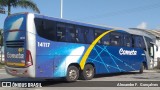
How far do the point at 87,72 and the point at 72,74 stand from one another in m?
1.69

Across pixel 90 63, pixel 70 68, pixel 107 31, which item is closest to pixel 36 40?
pixel 70 68

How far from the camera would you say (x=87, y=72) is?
732 inches

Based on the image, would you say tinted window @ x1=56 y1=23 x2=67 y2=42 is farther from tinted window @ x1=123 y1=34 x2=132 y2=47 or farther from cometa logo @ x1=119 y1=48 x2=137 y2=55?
tinted window @ x1=123 y1=34 x2=132 y2=47

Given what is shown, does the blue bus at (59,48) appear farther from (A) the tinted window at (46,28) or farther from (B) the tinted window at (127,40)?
(B) the tinted window at (127,40)

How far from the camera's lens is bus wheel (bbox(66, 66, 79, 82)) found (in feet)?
55.3

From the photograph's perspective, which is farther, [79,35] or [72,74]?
[79,35]

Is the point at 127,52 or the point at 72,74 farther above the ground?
the point at 127,52

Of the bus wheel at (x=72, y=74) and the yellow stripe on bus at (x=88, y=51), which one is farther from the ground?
the yellow stripe on bus at (x=88, y=51)

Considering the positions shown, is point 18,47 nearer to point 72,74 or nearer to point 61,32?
point 61,32

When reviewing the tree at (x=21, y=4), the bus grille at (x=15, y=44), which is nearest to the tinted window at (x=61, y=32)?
the bus grille at (x=15, y=44)

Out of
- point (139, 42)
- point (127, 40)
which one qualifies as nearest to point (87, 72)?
point (127, 40)

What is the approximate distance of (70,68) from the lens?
671 inches

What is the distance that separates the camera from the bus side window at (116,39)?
808 inches

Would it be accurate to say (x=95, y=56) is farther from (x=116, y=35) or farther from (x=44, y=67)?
(x=44, y=67)
